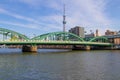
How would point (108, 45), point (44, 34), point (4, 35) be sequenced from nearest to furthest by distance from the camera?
point (4, 35)
point (44, 34)
point (108, 45)

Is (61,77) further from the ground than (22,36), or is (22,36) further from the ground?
(22,36)

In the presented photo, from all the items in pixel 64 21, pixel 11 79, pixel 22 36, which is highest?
pixel 64 21

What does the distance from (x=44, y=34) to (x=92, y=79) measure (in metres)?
91.5

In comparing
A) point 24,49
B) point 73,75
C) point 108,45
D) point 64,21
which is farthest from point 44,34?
point 73,75

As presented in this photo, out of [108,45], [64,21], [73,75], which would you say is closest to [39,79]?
[73,75]

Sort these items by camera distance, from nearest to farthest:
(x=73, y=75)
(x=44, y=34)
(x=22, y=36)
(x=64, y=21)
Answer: (x=73, y=75) → (x=22, y=36) → (x=44, y=34) → (x=64, y=21)

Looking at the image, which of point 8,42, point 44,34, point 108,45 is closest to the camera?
point 8,42

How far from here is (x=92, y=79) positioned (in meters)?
27.0

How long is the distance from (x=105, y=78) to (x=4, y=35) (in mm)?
73696

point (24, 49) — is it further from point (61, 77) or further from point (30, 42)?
point (61, 77)

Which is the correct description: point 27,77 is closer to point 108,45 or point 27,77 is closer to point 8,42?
point 8,42

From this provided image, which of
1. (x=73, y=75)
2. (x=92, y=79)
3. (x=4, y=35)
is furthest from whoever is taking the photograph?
(x=4, y=35)

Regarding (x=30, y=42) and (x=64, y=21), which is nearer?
(x=30, y=42)

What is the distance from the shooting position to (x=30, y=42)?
96.1 metres
